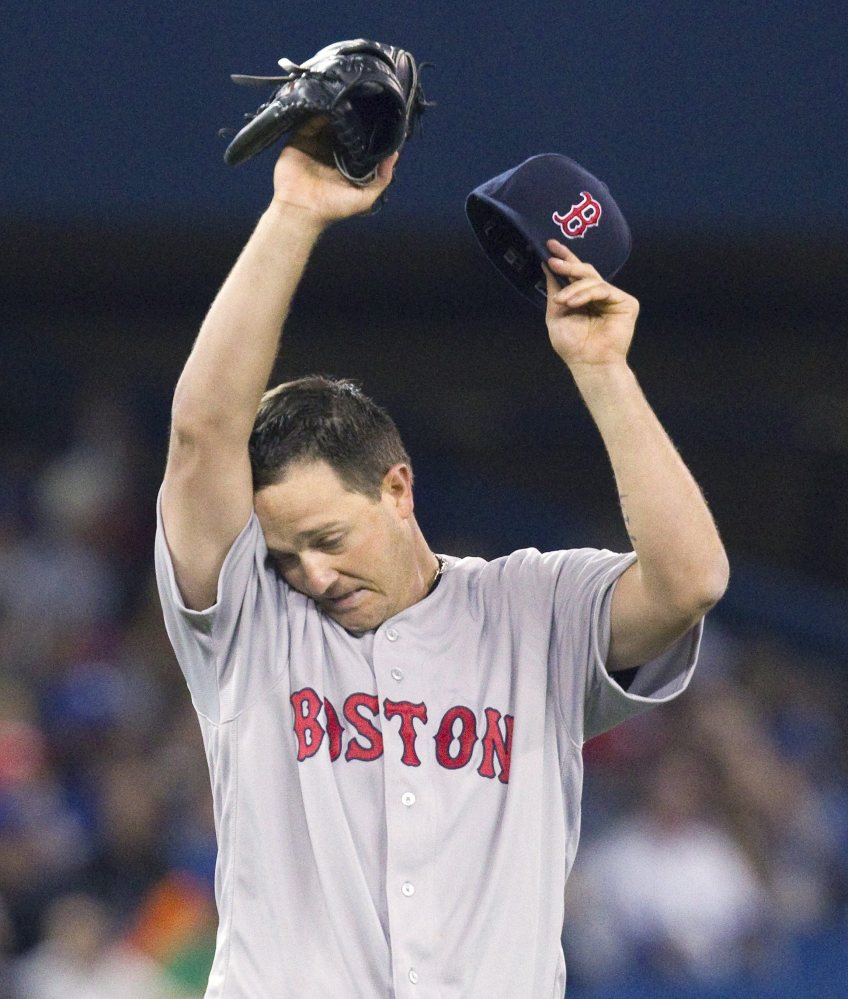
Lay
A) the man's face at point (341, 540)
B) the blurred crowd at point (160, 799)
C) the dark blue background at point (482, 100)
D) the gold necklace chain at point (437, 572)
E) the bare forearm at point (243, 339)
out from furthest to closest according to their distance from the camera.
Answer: the dark blue background at point (482, 100), the blurred crowd at point (160, 799), the gold necklace chain at point (437, 572), the man's face at point (341, 540), the bare forearm at point (243, 339)

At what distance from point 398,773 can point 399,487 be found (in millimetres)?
364

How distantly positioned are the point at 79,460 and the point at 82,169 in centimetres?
110

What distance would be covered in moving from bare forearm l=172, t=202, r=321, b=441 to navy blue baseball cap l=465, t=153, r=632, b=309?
0.96 feet

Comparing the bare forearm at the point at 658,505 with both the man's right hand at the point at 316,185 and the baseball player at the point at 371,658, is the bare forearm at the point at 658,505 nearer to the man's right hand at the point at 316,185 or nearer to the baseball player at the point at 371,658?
the baseball player at the point at 371,658

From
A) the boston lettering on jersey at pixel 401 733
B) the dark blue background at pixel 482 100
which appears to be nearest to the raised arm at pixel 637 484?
the boston lettering on jersey at pixel 401 733

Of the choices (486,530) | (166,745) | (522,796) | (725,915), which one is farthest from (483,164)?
(522,796)

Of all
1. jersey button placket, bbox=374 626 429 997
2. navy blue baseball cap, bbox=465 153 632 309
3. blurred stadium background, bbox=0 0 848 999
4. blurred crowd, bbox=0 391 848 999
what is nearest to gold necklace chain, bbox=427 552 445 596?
jersey button placket, bbox=374 626 429 997

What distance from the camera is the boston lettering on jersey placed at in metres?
1.87

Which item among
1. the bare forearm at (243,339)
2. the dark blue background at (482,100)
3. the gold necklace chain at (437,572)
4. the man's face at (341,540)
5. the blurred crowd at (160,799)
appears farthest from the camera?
the dark blue background at (482,100)

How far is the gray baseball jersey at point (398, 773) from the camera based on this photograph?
180 centimetres

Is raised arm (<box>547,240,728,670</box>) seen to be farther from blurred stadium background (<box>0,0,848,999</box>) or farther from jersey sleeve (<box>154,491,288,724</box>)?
blurred stadium background (<box>0,0,848,999</box>)

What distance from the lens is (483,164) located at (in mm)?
5738

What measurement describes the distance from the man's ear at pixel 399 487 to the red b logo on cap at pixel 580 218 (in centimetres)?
36

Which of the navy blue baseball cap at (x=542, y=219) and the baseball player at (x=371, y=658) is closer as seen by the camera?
the baseball player at (x=371, y=658)
